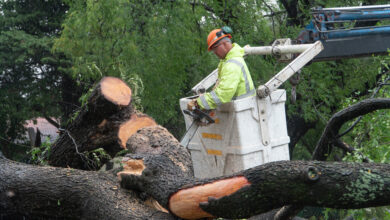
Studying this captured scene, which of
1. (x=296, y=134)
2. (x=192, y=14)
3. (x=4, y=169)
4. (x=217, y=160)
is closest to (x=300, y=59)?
(x=217, y=160)

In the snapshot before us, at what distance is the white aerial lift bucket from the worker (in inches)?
6.3

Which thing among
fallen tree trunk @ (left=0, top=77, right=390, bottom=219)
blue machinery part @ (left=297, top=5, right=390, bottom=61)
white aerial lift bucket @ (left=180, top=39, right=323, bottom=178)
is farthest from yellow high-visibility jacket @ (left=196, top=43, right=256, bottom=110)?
blue machinery part @ (left=297, top=5, right=390, bottom=61)

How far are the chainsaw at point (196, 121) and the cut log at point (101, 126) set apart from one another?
43 cm

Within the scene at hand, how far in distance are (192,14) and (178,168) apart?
5598 mm

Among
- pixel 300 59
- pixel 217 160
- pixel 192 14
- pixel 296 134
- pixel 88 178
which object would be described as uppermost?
pixel 192 14

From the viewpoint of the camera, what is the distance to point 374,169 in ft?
9.76

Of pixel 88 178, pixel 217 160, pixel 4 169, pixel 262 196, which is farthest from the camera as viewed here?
pixel 217 160

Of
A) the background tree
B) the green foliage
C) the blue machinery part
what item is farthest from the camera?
the background tree

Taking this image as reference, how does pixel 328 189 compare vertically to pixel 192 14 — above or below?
below

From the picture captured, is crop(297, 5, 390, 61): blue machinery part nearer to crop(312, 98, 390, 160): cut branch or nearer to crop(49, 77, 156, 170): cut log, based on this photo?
crop(49, 77, 156, 170): cut log

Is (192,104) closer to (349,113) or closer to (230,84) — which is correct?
(230,84)

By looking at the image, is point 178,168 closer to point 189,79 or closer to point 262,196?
point 262,196

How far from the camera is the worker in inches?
214

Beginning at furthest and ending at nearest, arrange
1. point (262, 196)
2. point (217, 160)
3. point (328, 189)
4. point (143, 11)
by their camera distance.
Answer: point (143, 11) < point (217, 160) < point (262, 196) < point (328, 189)
